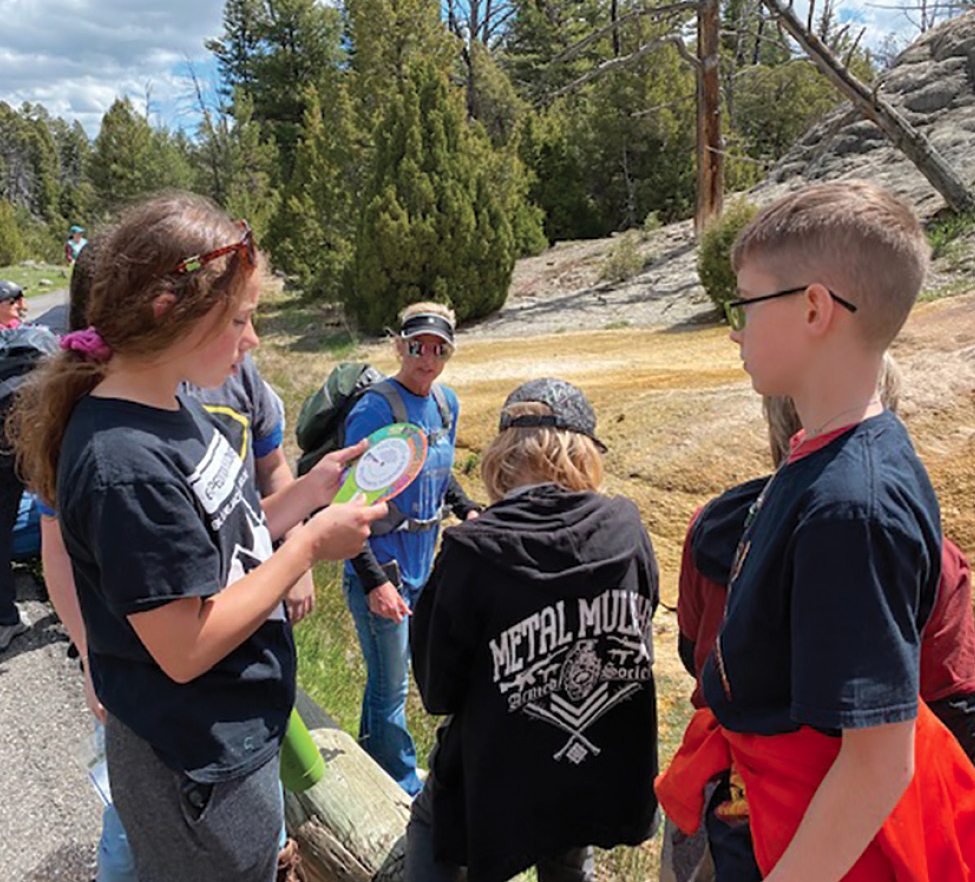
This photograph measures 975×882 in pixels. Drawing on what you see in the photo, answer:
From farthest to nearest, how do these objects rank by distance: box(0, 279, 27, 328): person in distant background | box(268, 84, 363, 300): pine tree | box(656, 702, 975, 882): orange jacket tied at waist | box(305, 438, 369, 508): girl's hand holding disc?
box(268, 84, 363, 300): pine tree
box(0, 279, 27, 328): person in distant background
box(305, 438, 369, 508): girl's hand holding disc
box(656, 702, 975, 882): orange jacket tied at waist

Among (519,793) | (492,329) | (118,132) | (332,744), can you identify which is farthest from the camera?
(118,132)

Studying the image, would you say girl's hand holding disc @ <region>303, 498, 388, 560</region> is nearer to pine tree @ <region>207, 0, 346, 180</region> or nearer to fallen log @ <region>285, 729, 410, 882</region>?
fallen log @ <region>285, 729, 410, 882</region>

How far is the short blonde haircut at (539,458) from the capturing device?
5.94 feet

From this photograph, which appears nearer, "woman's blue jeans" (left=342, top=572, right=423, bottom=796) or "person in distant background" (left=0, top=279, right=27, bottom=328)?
"woman's blue jeans" (left=342, top=572, right=423, bottom=796)

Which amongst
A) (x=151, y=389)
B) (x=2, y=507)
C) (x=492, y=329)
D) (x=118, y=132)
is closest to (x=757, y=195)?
(x=492, y=329)

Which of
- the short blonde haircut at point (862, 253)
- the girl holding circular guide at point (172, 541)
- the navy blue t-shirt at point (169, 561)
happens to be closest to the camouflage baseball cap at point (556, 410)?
the girl holding circular guide at point (172, 541)

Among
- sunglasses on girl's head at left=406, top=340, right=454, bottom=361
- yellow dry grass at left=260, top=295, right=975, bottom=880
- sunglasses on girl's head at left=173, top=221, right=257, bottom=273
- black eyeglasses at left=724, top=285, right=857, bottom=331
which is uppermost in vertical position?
sunglasses on girl's head at left=173, top=221, right=257, bottom=273

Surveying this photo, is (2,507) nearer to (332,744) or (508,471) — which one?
(332,744)

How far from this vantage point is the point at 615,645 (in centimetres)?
179

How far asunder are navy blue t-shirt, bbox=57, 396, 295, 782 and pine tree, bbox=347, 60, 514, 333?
13811 mm

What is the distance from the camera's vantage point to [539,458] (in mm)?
1806

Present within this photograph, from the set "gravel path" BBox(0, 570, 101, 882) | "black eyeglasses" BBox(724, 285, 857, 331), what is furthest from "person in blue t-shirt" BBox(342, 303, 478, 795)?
"black eyeglasses" BBox(724, 285, 857, 331)

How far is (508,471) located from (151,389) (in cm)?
80

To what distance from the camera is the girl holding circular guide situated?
1.24 meters
